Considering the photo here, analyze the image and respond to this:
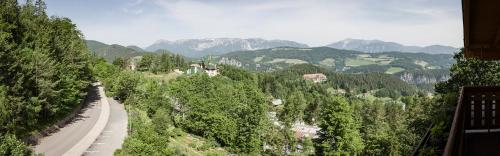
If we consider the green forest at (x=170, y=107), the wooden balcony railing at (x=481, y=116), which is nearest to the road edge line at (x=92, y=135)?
the green forest at (x=170, y=107)

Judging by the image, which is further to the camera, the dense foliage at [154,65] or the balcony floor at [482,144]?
the dense foliage at [154,65]

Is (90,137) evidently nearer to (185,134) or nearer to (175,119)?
(185,134)

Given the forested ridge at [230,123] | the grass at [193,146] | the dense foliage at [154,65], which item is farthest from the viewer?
the dense foliage at [154,65]

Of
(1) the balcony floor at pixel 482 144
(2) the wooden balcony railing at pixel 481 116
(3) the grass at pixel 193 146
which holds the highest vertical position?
(2) the wooden balcony railing at pixel 481 116

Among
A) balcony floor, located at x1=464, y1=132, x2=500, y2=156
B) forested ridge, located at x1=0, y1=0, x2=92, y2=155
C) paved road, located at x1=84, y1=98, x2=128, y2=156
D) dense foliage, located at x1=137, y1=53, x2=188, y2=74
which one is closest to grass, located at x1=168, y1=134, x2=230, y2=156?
paved road, located at x1=84, y1=98, x2=128, y2=156

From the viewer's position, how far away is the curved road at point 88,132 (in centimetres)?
3334

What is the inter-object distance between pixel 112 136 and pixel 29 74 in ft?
30.2

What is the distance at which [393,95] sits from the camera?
195125 millimetres

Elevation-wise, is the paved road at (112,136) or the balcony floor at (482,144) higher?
the balcony floor at (482,144)

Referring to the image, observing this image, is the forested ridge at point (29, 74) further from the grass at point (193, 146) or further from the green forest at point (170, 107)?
the grass at point (193, 146)

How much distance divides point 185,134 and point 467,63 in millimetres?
33701

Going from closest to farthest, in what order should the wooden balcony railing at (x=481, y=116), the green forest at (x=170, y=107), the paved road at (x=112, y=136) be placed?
the wooden balcony railing at (x=481, y=116)
the green forest at (x=170, y=107)
the paved road at (x=112, y=136)

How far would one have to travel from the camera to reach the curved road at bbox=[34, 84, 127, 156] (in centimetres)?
3334

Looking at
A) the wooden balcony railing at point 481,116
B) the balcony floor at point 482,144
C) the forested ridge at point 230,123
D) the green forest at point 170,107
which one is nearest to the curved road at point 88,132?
the green forest at point 170,107
